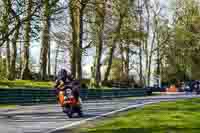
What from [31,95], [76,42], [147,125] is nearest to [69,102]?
[147,125]

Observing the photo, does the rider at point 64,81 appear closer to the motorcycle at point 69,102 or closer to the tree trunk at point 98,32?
the motorcycle at point 69,102

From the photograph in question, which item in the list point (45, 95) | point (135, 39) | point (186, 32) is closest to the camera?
point (45, 95)

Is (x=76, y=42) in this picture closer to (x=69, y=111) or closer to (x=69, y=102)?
(x=69, y=102)

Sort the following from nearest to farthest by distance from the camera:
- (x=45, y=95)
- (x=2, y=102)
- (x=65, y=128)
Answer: (x=65, y=128) → (x=2, y=102) → (x=45, y=95)

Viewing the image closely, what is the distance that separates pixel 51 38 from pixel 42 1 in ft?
95.4

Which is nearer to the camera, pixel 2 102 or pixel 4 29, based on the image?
pixel 4 29

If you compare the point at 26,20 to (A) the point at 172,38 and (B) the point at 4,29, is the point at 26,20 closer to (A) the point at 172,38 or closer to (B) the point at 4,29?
(B) the point at 4,29

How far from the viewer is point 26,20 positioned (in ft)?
67.1

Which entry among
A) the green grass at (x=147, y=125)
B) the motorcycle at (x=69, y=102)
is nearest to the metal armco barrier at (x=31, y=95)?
the motorcycle at (x=69, y=102)

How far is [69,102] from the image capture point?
64.5 feet

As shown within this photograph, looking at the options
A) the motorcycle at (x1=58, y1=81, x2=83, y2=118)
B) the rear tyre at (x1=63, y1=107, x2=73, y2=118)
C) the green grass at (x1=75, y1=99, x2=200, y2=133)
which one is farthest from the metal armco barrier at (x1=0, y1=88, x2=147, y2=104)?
the green grass at (x1=75, y1=99, x2=200, y2=133)

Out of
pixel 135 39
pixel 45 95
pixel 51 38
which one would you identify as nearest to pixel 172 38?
pixel 135 39

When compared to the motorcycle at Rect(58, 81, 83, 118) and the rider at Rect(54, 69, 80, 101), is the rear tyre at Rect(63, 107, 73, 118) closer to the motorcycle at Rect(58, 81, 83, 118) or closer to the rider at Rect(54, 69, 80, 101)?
the motorcycle at Rect(58, 81, 83, 118)

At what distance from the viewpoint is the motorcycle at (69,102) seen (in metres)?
19.5
